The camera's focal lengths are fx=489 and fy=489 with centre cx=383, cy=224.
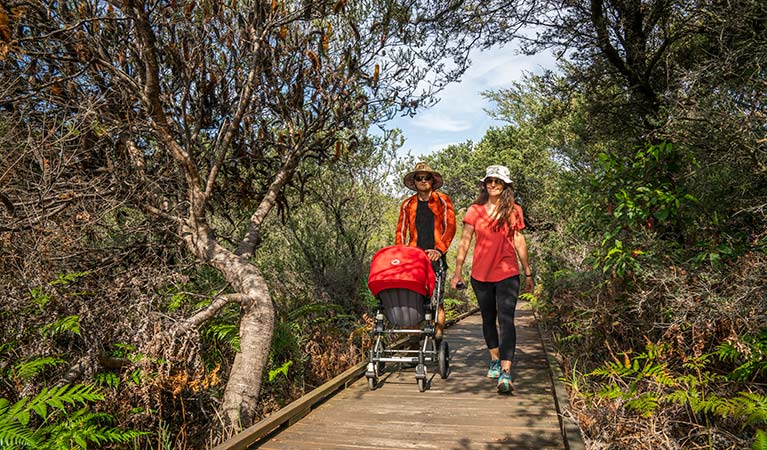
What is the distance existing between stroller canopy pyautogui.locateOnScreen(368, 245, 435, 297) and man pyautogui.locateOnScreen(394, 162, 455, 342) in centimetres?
82

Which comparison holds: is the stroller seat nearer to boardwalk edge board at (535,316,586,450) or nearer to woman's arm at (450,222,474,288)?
woman's arm at (450,222,474,288)

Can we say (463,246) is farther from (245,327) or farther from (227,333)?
(227,333)

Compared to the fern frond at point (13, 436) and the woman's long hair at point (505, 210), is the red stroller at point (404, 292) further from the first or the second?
the fern frond at point (13, 436)

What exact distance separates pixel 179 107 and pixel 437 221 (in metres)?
3.92

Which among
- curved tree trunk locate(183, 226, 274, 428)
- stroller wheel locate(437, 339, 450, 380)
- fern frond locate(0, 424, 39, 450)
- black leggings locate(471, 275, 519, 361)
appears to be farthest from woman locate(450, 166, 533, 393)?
fern frond locate(0, 424, 39, 450)

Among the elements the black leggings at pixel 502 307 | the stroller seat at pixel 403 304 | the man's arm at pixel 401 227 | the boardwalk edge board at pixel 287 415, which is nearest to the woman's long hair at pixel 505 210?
the black leggings at pixel 502 307

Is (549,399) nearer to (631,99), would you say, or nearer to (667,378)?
(667,378)

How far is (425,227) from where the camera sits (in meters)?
6.89

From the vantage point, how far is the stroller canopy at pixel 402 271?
5668 mm

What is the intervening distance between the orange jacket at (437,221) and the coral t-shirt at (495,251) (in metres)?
0.83

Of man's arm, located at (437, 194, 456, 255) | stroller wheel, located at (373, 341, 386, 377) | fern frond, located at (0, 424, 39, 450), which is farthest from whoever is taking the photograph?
man's arm, located at (437, 194, 456, 255)

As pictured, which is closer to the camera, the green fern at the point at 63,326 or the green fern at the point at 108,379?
the green fern at the point at 63,326

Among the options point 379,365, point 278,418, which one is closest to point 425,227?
point 379,365

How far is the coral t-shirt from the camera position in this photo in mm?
5641
